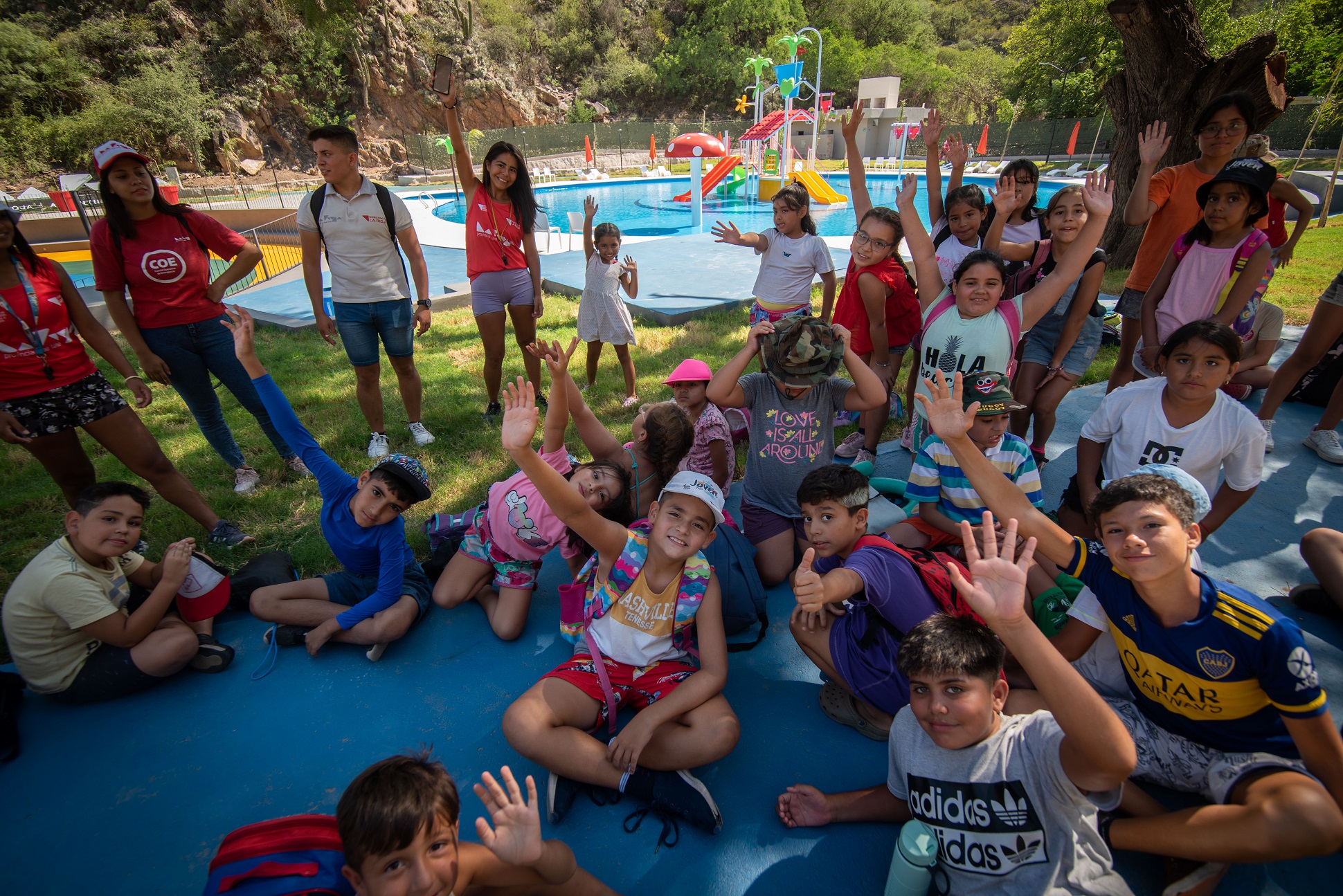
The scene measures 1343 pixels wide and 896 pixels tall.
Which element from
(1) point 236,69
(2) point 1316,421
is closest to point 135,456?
(2) point 1316,421

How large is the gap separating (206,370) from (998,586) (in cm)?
452

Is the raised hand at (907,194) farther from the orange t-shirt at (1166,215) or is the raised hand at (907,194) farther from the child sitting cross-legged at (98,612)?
the child sitting cross-legged at (98,612)

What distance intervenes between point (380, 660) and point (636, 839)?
147 centimetres

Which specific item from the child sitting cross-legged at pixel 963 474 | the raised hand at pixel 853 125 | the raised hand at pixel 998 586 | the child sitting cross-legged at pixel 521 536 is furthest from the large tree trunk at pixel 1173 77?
the child sitting cross-legged at pixel 521 536

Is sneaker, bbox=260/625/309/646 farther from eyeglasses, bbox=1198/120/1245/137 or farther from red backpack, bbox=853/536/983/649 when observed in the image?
eyeglasses, bbox=1198/120/1245/137

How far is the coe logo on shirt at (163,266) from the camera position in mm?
3510

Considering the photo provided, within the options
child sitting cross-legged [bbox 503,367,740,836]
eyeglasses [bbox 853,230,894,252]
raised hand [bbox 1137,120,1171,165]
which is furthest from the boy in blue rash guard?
raised hand [bbox 1137,120,1171,165]

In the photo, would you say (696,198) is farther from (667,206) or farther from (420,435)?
(420,435)

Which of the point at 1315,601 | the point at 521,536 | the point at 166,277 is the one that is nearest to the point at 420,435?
the point at 166,277

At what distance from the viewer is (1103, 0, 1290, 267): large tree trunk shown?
586cm

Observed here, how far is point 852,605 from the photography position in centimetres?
222

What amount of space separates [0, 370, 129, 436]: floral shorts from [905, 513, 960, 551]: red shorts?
424 cm

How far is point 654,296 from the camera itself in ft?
26.5

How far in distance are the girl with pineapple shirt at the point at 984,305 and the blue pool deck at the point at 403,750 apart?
151cm
